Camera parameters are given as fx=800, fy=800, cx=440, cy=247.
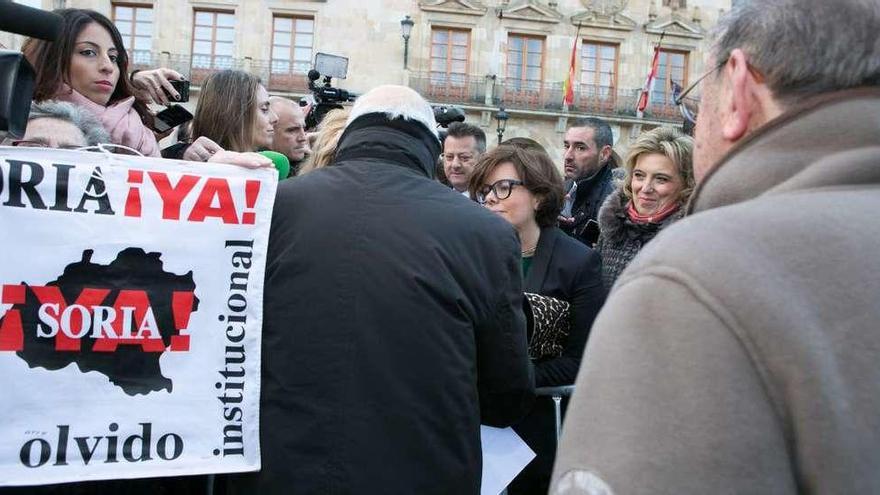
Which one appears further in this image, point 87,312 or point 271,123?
point 271,123

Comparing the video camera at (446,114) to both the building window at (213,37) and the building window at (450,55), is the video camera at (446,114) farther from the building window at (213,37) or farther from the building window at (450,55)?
the building window at (213,37)

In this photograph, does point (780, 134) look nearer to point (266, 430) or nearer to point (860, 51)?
point (860, 51)

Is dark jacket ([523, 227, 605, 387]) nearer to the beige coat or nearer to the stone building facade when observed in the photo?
the beige coat

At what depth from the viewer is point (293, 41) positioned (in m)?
24.0

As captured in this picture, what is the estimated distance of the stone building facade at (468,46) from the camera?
2358 centimetres

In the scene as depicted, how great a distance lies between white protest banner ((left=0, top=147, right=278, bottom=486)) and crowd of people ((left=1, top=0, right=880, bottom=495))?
102mm

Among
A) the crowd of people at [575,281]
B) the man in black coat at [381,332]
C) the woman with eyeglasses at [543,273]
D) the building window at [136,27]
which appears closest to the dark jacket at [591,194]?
the crowd of people at [575,281]

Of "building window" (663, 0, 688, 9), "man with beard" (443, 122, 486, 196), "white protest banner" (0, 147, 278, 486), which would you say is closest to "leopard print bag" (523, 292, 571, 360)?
"white protest banner" (0, 147, 278, 486)

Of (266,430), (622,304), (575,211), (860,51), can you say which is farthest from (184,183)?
(575,211)

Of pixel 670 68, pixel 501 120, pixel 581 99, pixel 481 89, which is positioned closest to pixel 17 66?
pixel 501 120

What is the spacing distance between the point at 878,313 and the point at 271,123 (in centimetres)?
308

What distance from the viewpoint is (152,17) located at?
23562mm

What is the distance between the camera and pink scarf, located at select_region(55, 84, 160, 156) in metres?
2.89

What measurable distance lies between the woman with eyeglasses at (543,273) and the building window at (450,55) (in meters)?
21.5
